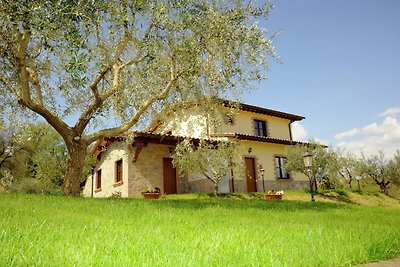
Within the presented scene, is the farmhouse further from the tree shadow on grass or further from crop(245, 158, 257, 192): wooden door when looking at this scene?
the tree shadow on grass

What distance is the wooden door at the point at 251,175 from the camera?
27484 millimetres

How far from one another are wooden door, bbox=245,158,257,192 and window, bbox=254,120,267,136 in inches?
152

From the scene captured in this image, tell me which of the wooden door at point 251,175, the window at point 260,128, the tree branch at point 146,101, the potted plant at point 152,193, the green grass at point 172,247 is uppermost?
the window at point 260,128

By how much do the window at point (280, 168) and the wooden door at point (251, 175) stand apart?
279 cm

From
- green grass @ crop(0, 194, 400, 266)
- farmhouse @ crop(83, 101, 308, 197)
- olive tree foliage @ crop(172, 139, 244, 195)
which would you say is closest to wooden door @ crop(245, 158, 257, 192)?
farmhouse @ crop(83, 101, 308, 197)

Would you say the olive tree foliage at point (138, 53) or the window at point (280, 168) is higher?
the olive tree foliage at point (138, 53)

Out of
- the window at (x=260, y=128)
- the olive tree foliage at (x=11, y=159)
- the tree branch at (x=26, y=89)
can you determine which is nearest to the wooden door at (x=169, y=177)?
the window at (x=260, y=128)

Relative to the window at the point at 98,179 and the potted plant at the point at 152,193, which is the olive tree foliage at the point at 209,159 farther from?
the window at the point at 98,179

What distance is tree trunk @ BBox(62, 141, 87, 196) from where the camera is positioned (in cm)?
1427

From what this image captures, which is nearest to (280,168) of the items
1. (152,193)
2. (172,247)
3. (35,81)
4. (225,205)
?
(152,193)

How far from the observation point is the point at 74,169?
14.4 metres

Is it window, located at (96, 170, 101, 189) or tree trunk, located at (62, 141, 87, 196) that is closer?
tree trunk, located at (62, 141, 87, 196)

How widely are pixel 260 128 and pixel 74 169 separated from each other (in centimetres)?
2077

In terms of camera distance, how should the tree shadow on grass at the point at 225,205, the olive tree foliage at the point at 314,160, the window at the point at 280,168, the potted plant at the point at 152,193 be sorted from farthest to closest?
the window at the point at 280,168 < the olive tree foliage at the point at 314,160 < the potted plant at the point at 152,193 < the tree shadow on grass at the point at 225,205
